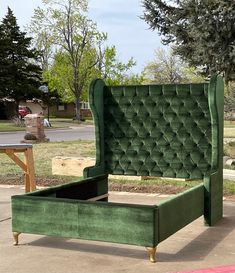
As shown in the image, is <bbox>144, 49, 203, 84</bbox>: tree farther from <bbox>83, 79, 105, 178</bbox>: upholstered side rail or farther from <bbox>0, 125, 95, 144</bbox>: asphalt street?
<bbox>83, 79, 105, 178</bbox>: upholstered side rail

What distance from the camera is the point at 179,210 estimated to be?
5.98 m

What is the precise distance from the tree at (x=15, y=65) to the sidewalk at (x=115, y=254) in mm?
45219

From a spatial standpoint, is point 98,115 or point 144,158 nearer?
point 144,158

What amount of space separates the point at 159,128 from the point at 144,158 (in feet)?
1.72

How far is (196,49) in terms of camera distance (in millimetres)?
17047

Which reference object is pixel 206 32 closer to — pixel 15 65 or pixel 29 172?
pixel 29 172

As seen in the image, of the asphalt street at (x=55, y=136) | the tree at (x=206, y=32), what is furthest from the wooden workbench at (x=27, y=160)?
the asphalt street at (x=55, y=136)

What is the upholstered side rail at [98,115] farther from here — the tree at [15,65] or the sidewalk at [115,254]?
the tree at [15,65]

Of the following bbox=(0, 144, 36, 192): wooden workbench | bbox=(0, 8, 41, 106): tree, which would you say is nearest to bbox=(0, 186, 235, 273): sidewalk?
bbox=(0, 144, 36, 192): wooden workbench

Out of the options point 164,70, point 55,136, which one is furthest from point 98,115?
point 164,70

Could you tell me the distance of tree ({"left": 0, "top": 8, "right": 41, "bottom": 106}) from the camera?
5075cm

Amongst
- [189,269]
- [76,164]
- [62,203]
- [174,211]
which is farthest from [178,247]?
[76,164]

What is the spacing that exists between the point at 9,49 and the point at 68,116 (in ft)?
74.8

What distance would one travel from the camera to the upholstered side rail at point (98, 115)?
8008 millimetres
